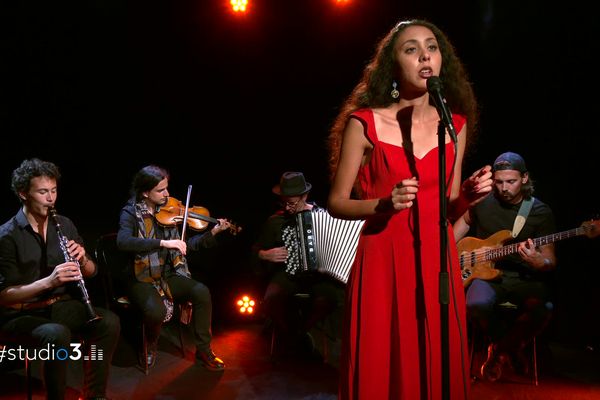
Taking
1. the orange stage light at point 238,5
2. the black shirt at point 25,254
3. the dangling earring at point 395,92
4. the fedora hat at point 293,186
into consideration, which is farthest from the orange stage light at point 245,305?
the dangling earring at point 395,92

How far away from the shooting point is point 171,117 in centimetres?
587

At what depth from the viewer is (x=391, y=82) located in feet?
6.57

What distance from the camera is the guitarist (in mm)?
4164

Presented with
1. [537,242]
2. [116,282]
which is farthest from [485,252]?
[116,282]

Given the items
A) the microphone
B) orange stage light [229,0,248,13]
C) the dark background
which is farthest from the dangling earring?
orange stage light [229,0,248,13]

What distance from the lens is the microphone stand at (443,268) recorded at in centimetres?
166

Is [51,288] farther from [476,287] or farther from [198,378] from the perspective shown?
[476,287]

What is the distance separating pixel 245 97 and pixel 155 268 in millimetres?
2379

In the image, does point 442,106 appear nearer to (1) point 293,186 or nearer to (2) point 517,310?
(2) point 517,310

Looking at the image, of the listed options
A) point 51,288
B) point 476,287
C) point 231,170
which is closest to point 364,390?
point 51,288

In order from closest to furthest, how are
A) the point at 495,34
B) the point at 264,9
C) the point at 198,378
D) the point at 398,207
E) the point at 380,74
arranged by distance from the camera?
1. the point at 398,207
2. the point at 380,74
3. the point at 198,378
4. the point at 495,34
5. the point at 264,9

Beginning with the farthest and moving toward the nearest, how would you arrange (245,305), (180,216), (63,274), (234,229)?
(245,305) < (234,229) < (180,216) < (63,274)

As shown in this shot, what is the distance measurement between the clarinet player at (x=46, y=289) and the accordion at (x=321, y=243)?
1.55m

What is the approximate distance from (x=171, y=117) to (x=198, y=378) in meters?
2.80
